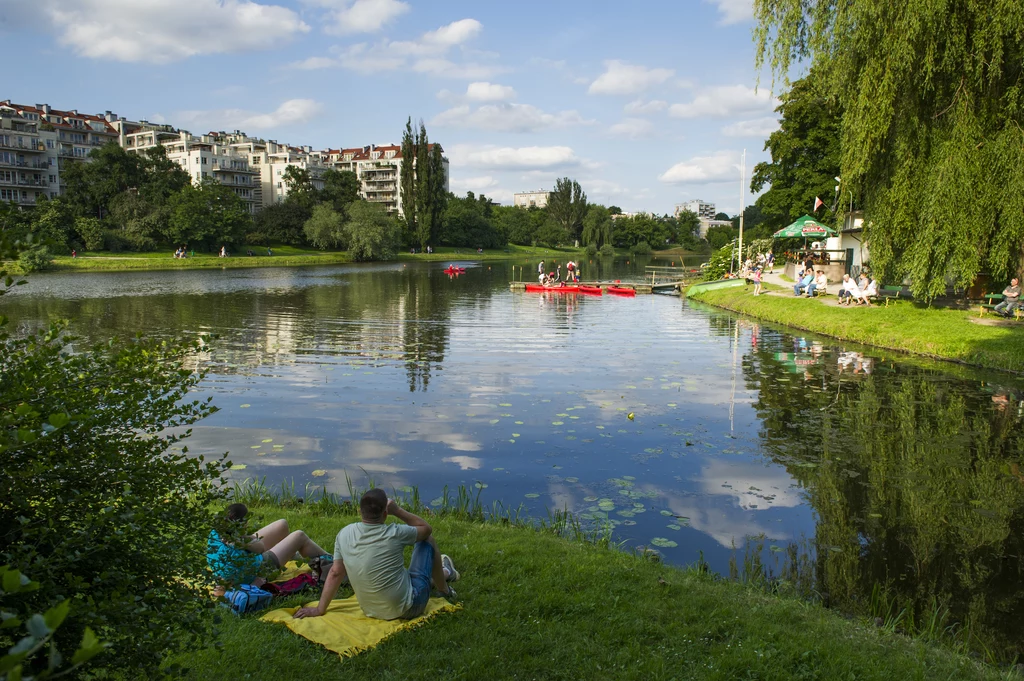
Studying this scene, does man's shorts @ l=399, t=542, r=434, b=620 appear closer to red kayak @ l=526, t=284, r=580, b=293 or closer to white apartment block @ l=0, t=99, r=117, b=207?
red kayak @ l=526, t=284, r=580, b=293

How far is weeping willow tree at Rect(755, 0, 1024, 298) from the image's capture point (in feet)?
62.9

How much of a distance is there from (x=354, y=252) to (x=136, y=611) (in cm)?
8792

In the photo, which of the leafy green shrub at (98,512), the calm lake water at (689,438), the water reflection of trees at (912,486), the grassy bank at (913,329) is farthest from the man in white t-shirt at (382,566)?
the grassy bank at (913,329)

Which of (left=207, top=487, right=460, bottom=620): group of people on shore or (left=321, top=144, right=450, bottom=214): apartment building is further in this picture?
(left=321, top=144, right=450, bottom=214): apartment building

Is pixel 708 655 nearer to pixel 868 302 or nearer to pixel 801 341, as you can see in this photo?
pixel 801 341

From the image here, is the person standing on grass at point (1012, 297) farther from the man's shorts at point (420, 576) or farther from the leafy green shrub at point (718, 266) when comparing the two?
the leafy green shrub at point (718, 266)

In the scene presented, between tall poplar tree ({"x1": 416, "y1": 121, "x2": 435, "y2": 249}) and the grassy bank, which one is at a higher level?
tall poplar tree ({"x1": 416, "y1": 121, "x2": 435, "y2": 249})

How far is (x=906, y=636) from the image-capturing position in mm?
6445

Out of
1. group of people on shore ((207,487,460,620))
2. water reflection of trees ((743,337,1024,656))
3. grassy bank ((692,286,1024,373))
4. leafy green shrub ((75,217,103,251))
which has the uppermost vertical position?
leafy green shrub ((75,217,103,251))

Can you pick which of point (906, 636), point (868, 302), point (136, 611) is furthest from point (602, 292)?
point (136, 611)

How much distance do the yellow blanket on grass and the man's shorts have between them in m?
0.07

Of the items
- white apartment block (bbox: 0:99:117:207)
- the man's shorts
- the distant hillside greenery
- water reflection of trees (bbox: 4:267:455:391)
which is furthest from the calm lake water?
white apartment block (bbox: 0:99:117:207)

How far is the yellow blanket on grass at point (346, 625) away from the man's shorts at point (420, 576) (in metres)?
0.07

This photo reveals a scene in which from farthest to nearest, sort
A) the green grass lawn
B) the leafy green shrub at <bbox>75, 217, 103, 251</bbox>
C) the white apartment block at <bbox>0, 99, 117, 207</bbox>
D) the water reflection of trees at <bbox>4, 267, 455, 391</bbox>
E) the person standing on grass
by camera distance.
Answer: the white apartment block at <bbox>0, 99, 117, 207</bbox>
the leafy green shrub at <bbox>75, 217, 103, 251</bbox>
the water reflection of trees at <bbox>4, 267, 455, 391</bbox>
the person standing on grass
the green grass lawn
